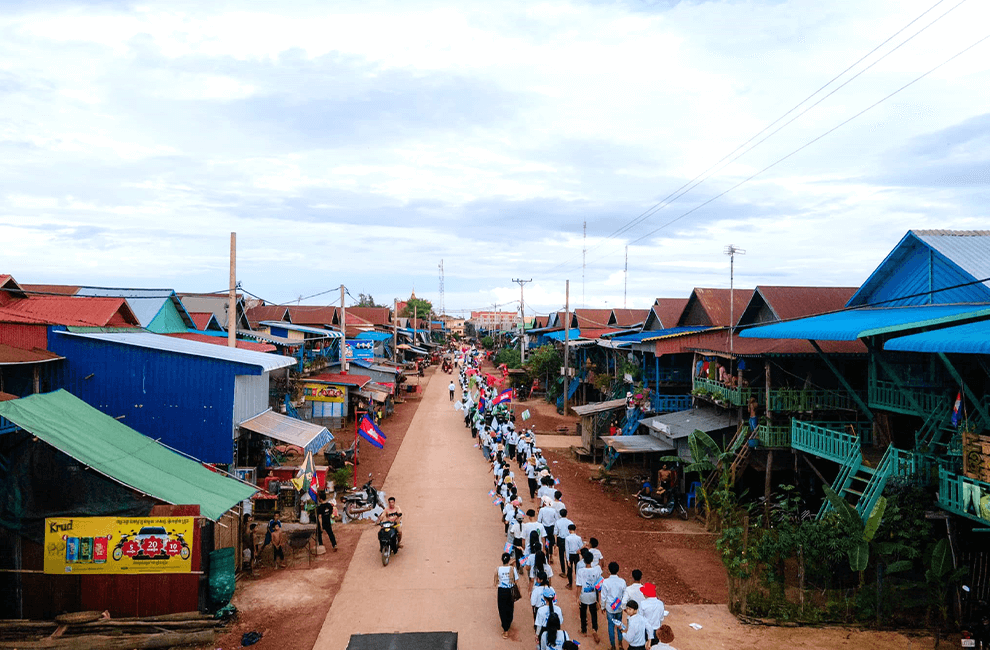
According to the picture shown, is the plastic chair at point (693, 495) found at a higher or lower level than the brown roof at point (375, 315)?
lower

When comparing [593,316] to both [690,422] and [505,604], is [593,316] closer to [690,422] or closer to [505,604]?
[690,422]

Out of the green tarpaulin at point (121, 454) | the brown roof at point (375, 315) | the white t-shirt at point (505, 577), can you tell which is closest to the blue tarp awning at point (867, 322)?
the white t-shirt at point (505, 577)

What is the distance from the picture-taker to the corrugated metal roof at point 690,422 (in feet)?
64.0

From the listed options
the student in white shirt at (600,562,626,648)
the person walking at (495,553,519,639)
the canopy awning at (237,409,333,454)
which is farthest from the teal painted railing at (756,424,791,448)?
the canopy awning at (237,409,333,454)

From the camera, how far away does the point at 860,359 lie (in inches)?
657

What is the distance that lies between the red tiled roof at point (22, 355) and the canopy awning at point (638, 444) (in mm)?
15335

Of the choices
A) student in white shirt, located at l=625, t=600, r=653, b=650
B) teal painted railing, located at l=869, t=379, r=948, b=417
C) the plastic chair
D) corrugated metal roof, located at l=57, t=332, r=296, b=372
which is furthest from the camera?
the plastic chair

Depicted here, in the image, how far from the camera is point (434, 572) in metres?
13.4

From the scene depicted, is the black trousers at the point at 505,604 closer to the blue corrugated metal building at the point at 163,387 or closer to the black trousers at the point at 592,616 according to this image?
the black trousers at the point at 592,616

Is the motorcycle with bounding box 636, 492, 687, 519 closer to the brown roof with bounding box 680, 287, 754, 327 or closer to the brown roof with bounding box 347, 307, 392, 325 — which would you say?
the brown roof with bounding box 680, 287, 754, 327

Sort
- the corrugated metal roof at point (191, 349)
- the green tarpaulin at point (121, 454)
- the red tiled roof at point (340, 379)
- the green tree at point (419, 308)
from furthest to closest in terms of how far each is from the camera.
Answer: the green tree at point (419, 308), the red tiled roof at point (340, 379), the corrugated metal roof at point (191, 349), the green tarpaulin at point (121, 454)

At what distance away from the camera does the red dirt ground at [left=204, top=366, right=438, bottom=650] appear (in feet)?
34.7

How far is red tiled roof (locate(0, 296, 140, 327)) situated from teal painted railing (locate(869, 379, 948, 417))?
19.9 metres

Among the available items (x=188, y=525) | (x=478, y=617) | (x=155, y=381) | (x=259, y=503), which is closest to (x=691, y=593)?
(x=478, y=617)
